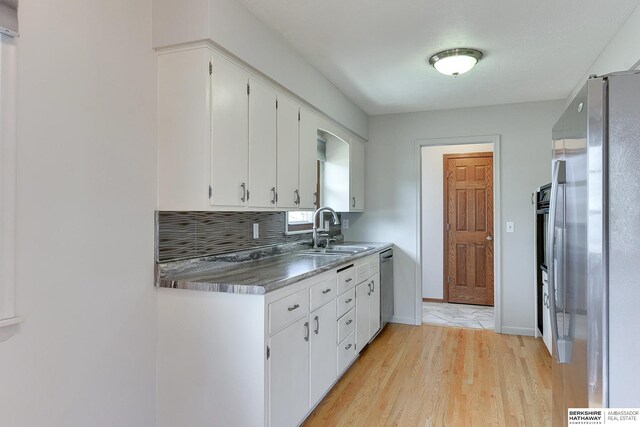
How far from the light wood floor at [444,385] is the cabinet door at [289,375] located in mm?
309

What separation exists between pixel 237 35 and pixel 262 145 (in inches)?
25.8

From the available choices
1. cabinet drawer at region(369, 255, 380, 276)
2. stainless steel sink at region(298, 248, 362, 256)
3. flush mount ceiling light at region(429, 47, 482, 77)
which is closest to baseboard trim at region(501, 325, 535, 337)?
cabinet drawer at region(369, 255, 380, 276)

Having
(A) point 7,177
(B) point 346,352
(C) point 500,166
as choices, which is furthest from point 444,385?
(A) point 7,177

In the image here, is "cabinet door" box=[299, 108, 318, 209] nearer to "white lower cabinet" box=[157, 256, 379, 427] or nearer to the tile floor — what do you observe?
"white lower cabinet" box=[157, 256, 379, 427]

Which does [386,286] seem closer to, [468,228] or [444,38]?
[468,228]

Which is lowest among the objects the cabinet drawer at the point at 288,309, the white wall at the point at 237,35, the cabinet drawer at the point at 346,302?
the cabinet drawer at the point at 346,302

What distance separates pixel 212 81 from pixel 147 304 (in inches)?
47.8

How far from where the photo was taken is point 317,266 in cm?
258

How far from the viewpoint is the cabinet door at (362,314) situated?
331 cm

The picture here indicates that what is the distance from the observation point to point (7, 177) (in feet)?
4.62

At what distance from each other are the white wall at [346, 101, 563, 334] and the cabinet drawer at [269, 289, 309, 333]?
2536mm

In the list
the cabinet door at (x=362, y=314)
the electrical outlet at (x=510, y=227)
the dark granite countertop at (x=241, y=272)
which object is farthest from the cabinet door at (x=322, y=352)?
the electrical outlet at (x=510, y=227)

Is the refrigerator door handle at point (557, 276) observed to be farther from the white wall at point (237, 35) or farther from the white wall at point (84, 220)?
the white wall at point (84, 220)

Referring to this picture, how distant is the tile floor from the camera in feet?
15.0
